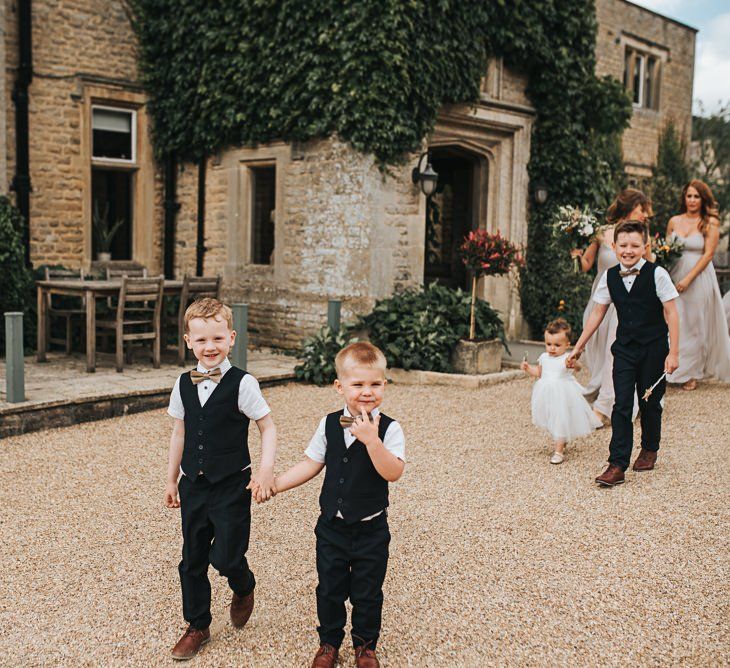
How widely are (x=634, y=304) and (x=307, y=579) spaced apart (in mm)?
2615

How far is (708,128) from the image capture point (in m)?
21.8

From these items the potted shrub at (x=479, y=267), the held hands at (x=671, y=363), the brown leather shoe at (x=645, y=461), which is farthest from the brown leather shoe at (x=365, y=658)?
the potted shrub at (x=479, y=267)

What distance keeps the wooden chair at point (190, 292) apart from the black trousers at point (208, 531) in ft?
19.0

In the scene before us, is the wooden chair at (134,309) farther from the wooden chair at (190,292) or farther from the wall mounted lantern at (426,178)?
the wall mounted lantern at (426,178)

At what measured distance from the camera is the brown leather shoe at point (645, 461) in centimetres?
523

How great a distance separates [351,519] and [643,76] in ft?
57.5

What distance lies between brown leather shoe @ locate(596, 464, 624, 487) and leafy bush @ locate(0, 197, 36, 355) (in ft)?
23.3

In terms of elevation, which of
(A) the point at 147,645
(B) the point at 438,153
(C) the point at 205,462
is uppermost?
(B) the point at 438,153

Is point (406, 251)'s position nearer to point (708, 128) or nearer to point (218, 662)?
point (218, 662)

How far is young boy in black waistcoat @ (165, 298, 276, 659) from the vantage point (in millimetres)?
2828

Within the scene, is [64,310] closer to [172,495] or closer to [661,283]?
[661,283]

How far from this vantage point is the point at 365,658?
8.98ft

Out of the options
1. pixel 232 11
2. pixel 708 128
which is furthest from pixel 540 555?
pixel 708 128

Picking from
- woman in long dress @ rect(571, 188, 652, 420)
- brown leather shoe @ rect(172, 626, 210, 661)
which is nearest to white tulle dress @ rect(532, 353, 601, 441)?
woman in long dress @ rect(571, 188, 652, 420)
